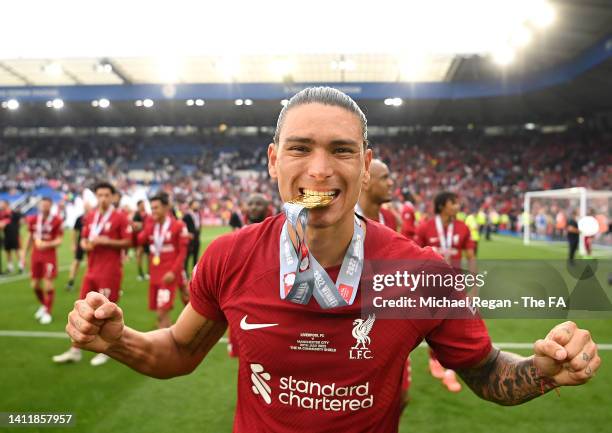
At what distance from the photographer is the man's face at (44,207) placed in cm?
790

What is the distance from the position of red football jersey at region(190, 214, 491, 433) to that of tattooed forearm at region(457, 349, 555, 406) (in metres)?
0.07

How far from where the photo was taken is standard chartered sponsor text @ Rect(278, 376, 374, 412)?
4.87 ft

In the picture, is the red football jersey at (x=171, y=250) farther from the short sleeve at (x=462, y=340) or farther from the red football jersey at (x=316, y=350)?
the short sleeve at (x=462, y=340)

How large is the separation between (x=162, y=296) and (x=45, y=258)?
2.92m

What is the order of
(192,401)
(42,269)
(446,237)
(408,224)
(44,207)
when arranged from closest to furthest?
(192,401) < (446,237) < (408,224) < (42,269) < (44,207)

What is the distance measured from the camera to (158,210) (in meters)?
6.42

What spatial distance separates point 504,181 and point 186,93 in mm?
25335

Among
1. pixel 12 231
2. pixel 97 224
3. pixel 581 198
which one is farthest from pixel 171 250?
pixel 581 198

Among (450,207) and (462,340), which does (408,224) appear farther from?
(462,340)

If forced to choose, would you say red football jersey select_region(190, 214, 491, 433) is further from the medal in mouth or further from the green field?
the green field

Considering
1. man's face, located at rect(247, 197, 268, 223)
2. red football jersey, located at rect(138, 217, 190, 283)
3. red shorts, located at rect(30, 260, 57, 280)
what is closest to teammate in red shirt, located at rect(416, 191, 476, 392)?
man's face, located at rect(247, 197, 268, 223)

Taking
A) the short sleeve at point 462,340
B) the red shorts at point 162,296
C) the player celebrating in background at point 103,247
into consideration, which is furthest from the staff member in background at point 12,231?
the short sleeve at point 462,340

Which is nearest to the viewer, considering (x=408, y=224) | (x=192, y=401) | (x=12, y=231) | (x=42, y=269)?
(x=192, y=401)

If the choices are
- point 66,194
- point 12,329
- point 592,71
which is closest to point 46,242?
point 12,329
